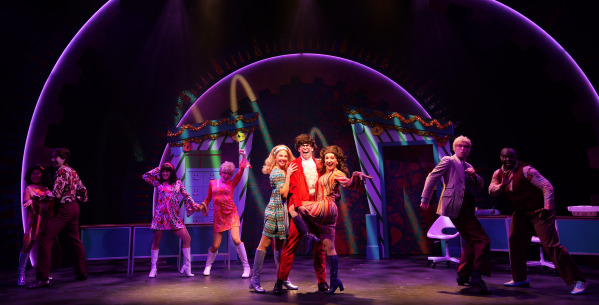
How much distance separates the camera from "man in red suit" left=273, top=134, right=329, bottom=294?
12.4 feet

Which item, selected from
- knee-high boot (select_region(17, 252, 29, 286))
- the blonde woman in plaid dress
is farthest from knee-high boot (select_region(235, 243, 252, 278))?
knee-high boot (select_region(17, 252, 29, 286))

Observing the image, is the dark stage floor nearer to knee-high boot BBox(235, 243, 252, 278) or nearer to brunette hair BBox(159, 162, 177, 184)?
knee-high boot BBox(235, 243, 252, 278)

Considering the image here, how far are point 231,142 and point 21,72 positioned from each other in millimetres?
3439

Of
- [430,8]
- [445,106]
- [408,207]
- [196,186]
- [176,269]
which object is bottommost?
[176,269]

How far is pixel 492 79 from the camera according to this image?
673 cm

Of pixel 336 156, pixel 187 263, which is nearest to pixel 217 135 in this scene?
pixel 187 263

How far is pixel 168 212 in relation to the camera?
523 centimetres

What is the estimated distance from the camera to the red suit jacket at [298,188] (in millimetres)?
3834

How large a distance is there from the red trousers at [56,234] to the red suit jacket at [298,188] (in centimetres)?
292

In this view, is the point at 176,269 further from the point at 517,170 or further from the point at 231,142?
the point at 517,170

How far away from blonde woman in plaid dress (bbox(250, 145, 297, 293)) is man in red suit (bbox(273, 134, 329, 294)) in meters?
0.09

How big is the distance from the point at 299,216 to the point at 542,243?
242 centimetres

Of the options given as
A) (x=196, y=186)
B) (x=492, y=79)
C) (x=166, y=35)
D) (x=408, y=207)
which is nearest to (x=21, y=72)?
(x=166, y=35)

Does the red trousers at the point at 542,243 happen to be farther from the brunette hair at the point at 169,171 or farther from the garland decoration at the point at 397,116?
the brunette hair at the point at 169,171
